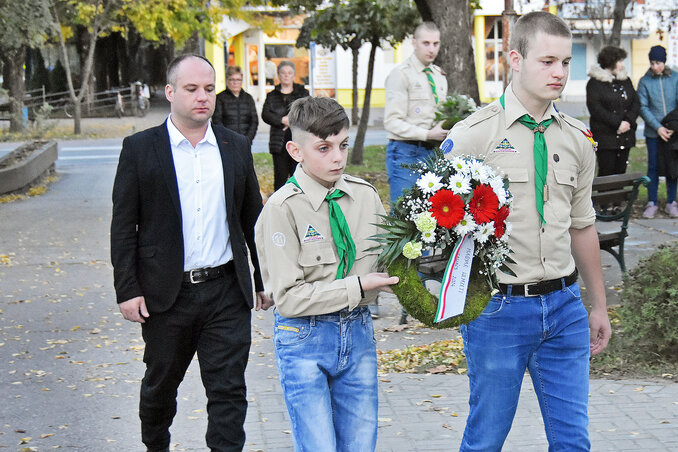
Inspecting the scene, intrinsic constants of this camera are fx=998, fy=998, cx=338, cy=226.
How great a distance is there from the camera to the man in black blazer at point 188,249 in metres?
4.55

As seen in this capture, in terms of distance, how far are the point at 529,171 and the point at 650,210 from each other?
10.1 metres

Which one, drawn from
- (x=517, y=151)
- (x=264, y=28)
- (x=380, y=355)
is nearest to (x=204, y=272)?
(x=517, y=151)

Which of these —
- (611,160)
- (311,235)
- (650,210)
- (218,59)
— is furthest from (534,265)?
(218,59)

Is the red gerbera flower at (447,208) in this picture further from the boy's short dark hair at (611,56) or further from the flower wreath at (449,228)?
the boy's short dark hair at (611,56)

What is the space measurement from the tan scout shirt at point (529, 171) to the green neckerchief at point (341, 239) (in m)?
0.45

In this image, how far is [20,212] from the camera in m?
14.9

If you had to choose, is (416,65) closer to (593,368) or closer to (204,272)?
(593,368)

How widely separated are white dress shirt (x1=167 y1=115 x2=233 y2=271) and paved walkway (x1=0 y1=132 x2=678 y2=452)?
3.99 feet

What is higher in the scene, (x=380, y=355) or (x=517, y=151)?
(x=517, y=151)

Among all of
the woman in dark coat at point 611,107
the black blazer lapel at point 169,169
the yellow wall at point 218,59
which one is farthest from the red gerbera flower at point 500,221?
the yellow wall at point 218,59

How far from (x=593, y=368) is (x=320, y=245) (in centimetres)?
354

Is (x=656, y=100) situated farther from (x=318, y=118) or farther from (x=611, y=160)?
(x=318, y=118)

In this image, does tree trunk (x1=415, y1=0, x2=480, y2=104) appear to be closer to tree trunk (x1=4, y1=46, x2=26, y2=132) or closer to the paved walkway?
the paved walkway

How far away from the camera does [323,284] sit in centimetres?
351
